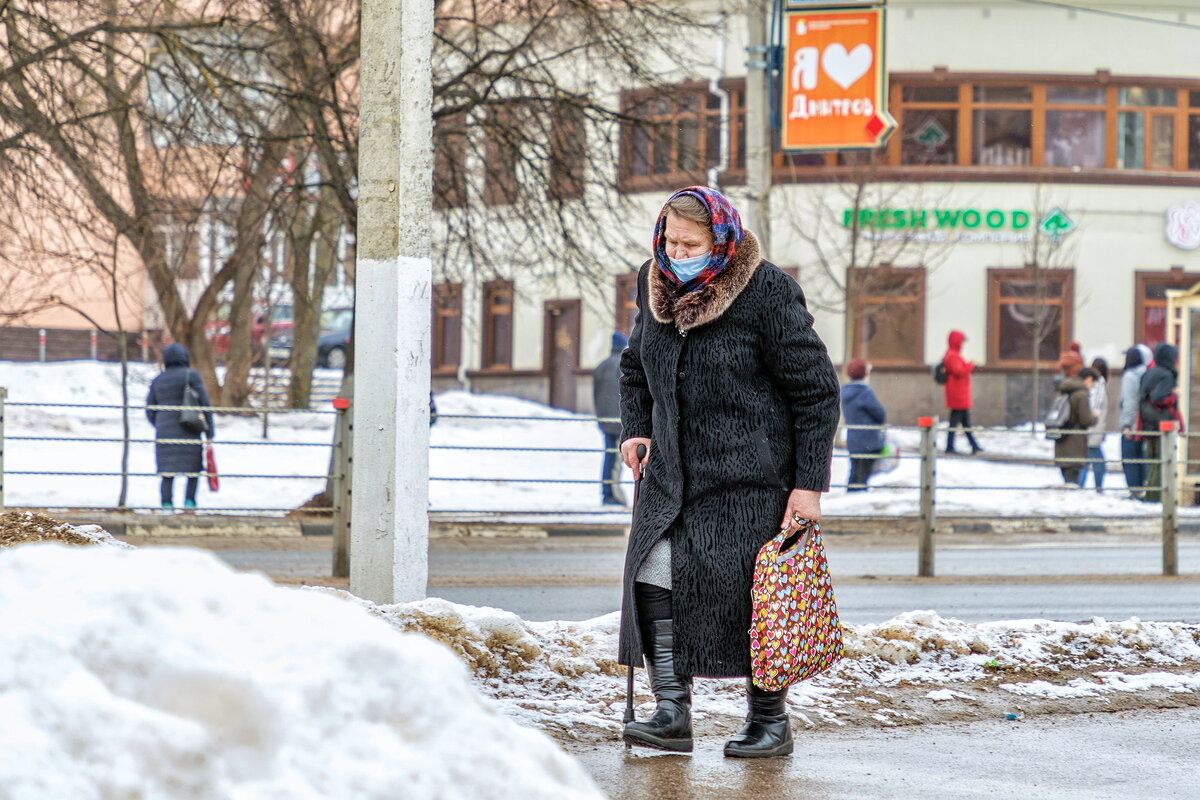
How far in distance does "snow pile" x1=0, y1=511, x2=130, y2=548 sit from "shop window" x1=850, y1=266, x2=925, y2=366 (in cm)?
2421

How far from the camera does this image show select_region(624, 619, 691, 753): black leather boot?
489 cm

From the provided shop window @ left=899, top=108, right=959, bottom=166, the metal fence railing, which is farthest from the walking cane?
shop window @ left=899, top=108, right=959, bottom=166

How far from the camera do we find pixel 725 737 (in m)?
5.37

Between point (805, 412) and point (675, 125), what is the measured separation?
1073cm

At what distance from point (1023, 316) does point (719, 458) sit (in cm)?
2687

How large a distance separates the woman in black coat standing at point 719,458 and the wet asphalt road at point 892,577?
432 cm

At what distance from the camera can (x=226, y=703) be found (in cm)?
269

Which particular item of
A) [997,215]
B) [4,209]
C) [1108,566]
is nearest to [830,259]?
[997,215]

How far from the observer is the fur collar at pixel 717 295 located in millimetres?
4988

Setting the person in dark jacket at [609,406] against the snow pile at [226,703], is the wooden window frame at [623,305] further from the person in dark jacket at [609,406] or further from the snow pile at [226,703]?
the snow pile at [226,703]

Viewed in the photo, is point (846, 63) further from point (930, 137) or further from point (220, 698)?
point (220, 698)

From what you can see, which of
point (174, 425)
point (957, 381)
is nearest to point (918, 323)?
point (957, 381)

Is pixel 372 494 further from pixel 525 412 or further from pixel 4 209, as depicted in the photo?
pixel 525 412

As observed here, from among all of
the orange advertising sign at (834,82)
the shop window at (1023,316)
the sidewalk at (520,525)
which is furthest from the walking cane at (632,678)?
the shop window at (1023,316)
